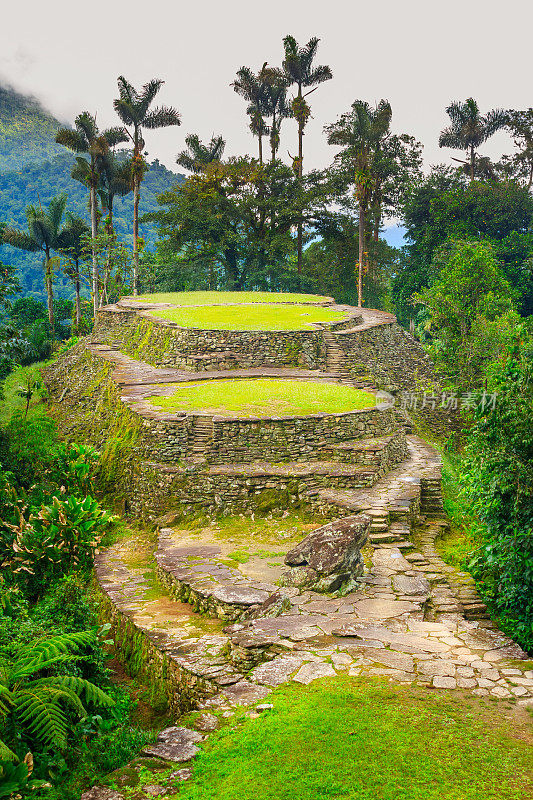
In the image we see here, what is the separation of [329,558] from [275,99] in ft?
111

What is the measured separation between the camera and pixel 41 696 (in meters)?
5.05

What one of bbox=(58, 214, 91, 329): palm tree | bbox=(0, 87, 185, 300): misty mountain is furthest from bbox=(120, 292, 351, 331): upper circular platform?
bbox=(0, 87, 185, 300): misty mountain

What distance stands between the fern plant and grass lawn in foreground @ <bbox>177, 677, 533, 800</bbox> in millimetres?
1247

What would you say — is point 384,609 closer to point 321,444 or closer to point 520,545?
point 520,545

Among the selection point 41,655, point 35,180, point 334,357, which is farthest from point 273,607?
point 35,180

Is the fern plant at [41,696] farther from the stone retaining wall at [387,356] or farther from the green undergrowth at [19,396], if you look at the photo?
the stone retaining wall at [387,356]

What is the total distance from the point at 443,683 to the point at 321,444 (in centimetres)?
633

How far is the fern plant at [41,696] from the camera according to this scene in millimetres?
4781

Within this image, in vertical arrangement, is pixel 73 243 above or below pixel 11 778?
above

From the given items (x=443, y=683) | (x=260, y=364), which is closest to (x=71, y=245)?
(x=260, y=364)

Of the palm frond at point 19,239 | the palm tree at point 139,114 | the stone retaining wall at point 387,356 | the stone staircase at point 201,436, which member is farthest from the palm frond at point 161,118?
the stone staircase at point 201,436

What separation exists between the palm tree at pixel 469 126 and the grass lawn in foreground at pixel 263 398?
27042 mm

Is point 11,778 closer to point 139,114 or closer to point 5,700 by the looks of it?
point 5,700

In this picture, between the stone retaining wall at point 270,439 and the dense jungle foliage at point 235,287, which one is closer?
the dense jungle foliage at point 235,287
